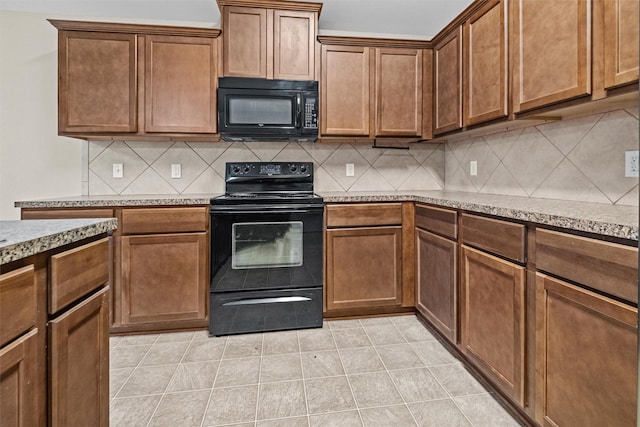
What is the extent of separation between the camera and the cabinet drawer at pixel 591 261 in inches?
38.7

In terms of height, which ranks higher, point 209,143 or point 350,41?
point 350,41

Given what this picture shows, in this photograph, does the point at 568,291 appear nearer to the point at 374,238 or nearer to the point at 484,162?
the point at 374,238

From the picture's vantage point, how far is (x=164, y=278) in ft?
7.45

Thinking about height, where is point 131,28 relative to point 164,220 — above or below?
above

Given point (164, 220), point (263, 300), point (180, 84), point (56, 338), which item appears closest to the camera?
point (56, 338)

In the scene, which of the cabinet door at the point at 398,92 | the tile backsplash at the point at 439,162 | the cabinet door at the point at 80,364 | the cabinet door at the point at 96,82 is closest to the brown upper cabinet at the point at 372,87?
the cabinet door at the point at 398,92

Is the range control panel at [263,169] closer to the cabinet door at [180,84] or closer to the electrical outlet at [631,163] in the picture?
the cabinet door at [180,84]

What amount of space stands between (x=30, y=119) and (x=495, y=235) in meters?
3.30

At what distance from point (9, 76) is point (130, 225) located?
1.65 metres

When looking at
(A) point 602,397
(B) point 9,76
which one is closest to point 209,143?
(B) point 9,76

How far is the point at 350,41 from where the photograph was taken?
2.63 meters

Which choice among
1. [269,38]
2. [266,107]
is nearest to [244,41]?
[269,38]

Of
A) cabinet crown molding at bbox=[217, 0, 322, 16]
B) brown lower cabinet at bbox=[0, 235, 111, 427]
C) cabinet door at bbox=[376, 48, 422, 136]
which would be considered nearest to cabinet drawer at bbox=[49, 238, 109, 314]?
brown lower cabinet at bbox=[0, 235, 111, 427]

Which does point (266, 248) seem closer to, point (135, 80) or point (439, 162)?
point (135, 80)
